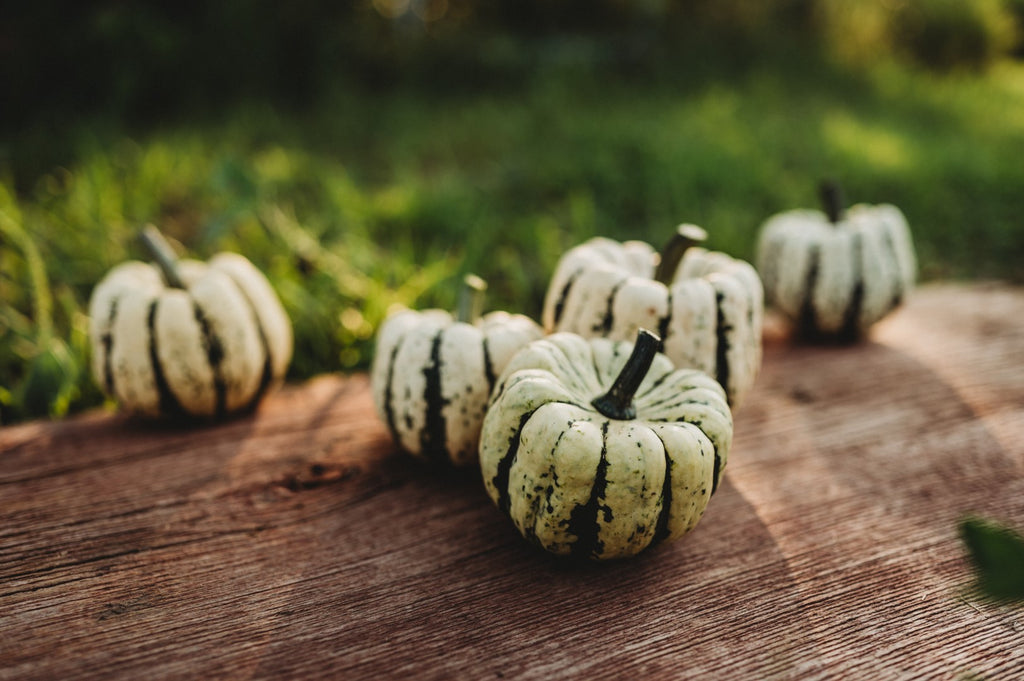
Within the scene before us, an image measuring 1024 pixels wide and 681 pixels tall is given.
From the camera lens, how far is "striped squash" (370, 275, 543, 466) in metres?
2.13

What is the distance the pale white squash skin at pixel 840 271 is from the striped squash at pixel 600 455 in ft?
4.55

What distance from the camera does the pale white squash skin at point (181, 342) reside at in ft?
7.80

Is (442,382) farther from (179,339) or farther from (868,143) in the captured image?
(868,143)

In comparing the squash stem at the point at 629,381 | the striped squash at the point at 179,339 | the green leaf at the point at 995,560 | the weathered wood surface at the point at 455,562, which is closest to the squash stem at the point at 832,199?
the weathered wood surface at the point at 455,562

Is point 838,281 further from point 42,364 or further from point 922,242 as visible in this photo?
point 42,364

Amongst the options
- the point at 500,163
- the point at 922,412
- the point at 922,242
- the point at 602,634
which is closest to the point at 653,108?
the point at 500,163

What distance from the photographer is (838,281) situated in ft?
10.0

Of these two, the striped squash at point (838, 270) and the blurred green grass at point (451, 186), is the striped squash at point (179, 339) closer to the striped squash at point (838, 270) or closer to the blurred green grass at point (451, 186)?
the blurred green grass at point (451, 186)

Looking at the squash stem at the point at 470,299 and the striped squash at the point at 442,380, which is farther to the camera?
the squash stem at the point at 470,299

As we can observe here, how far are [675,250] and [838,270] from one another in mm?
1108

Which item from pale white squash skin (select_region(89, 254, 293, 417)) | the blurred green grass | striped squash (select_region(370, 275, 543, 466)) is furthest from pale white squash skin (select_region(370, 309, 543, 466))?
the blurred green grass

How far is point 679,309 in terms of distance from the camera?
220cm

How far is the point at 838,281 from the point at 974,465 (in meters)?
0.95

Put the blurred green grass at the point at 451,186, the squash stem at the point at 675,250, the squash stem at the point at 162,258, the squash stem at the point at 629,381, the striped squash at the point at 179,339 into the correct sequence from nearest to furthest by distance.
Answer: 1. the squash stem at the point at 629,381
2. the squash stem at the point at 675,250
3. the striped squash at the point at 179,339
4. the squash stem at the point at 162,258
5. the blurred green grass at the point at 451,186
